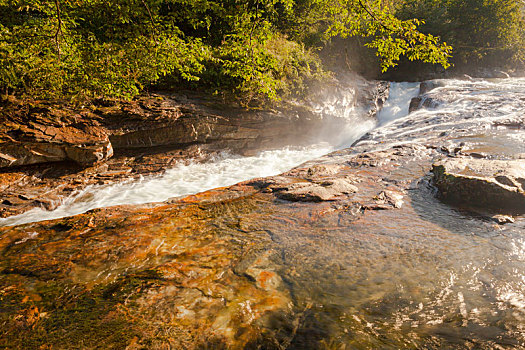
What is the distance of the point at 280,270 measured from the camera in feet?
8.22

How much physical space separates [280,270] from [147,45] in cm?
437

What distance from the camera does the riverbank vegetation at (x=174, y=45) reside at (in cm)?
328

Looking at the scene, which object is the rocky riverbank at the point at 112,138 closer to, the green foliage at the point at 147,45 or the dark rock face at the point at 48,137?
the dark rock face at the point at 48,137

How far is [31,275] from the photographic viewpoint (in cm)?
234

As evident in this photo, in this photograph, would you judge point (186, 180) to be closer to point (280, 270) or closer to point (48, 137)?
point (48, 137)

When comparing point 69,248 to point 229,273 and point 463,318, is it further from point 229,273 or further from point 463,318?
point 463,318

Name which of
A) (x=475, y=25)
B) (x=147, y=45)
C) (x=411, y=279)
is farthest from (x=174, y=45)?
(x=475, y=25)

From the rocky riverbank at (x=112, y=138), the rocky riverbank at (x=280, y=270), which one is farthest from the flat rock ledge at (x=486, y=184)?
the rocky riverbank at (x=112, y=138)

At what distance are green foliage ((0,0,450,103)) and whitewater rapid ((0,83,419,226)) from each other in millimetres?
2282

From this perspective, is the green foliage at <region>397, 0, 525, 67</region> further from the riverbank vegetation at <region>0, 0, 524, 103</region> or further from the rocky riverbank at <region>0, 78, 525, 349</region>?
the rocky riverbank at <region>0, 78, 525, 349</region>

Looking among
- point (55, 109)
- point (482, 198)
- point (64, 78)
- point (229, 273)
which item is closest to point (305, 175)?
point (482, 198)

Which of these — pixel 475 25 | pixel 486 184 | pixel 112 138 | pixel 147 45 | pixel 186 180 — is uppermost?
pixel 475 25

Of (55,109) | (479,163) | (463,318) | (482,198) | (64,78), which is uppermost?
(64,78)

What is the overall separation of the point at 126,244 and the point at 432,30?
2339 centimetres
